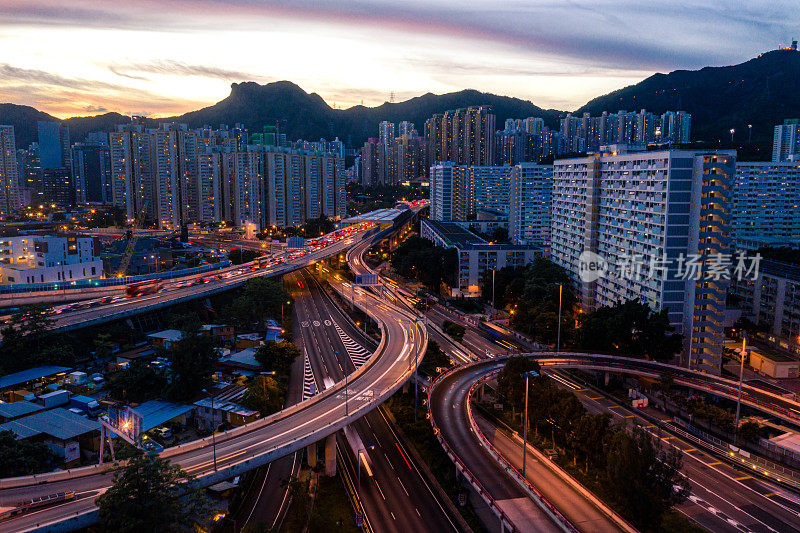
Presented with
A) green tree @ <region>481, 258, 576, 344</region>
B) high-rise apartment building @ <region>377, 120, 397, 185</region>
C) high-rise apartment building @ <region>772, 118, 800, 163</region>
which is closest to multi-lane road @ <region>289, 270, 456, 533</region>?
green tree @ <region>481, 258, 576, 344</region>

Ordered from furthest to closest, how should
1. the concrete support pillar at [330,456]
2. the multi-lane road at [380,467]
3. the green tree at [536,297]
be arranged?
the green tree at [536,297] → the concrete support pillar at [330,456] → the multi-lane road at [380,467]

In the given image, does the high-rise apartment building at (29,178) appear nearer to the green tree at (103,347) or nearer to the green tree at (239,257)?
the green tree at (239,257)

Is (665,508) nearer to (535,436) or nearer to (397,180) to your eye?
(535,436)

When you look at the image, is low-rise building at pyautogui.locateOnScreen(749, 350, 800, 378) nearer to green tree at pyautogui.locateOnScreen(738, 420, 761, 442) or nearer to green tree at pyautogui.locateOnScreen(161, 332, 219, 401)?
green tree at pyautogui.locateOnScreen(738, 420, 761, 442)

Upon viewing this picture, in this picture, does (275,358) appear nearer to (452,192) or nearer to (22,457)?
(22,457)

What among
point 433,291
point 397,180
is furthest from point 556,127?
point 433,291

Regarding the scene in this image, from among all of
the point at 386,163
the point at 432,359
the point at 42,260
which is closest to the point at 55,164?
the point at 386,163

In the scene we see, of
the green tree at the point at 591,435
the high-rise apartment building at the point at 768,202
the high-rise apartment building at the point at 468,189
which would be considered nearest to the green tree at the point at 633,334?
the green tree at the point at 591,435
